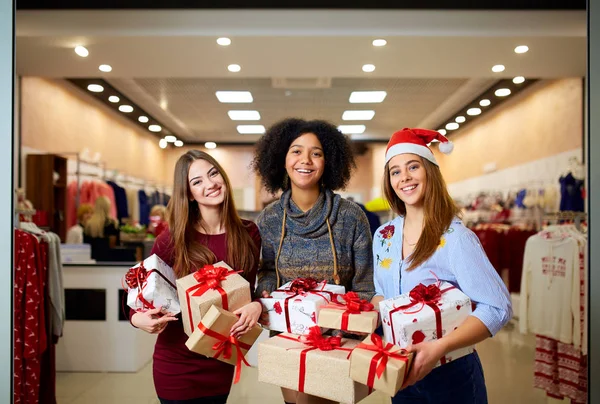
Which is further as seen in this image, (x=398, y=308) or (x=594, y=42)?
(x=594, y=42)

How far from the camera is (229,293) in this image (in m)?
1.81

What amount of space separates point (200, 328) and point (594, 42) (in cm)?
165

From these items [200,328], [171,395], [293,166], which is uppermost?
[293,166]

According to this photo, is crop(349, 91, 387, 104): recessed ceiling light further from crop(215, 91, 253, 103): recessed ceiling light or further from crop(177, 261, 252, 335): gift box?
crop(177, 261, 252, 335): gift box

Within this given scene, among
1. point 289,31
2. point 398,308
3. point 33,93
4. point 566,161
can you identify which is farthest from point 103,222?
point 566,161

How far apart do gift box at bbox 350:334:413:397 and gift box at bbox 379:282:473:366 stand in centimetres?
8

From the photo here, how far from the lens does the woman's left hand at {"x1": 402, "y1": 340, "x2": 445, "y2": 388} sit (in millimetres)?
1482

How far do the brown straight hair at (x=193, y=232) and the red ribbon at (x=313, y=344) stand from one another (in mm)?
478

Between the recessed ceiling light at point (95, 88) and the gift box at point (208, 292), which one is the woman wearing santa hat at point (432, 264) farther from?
the recessed ceiling light at point (95, 88)

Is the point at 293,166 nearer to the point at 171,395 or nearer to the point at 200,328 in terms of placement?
the point at 200,328

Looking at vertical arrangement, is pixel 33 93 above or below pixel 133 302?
above

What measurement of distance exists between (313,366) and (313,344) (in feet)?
0.29

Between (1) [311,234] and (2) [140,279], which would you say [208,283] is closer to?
(2) [140,279]

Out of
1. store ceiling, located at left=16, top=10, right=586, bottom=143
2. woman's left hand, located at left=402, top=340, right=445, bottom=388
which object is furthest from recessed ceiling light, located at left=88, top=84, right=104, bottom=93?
woman's left hand, located at left=402, top=340, right=445, bottom=388
